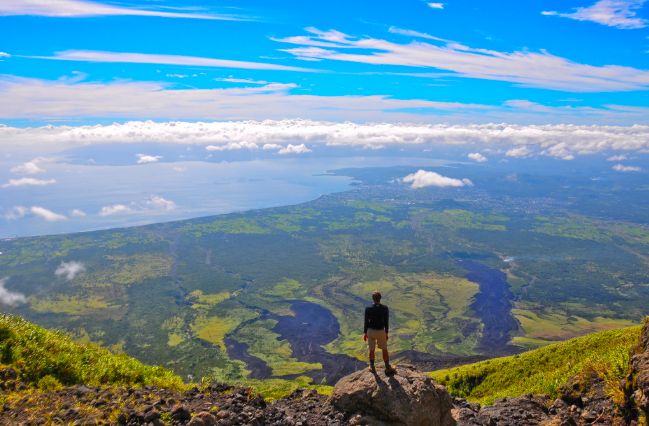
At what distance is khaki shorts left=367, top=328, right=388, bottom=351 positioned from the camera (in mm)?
19837

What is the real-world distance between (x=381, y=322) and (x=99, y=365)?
15.3m

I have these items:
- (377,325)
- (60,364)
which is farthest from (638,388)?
(60,364)

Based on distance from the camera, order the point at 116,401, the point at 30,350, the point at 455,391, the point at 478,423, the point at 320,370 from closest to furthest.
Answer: the point at 116,401, the point at 478,423, the point at 30,350, the point at 455,391, the point at 320,370

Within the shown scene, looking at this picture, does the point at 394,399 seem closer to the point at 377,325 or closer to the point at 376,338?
the point at 376,338

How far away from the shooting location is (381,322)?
20.0 meters

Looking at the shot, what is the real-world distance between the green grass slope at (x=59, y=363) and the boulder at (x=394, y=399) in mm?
9380

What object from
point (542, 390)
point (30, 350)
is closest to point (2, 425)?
point (30, 350)

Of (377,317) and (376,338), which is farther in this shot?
(376,338)

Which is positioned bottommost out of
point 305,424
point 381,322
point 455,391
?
point 455,391

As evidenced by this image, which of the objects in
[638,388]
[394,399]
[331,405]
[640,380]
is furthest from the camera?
[331,405]

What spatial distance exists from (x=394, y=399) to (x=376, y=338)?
3074 millimetres

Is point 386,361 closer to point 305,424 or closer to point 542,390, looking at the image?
point 305,424

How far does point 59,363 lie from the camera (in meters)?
21.5

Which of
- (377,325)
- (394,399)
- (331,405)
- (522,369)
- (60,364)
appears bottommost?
(522,369)
